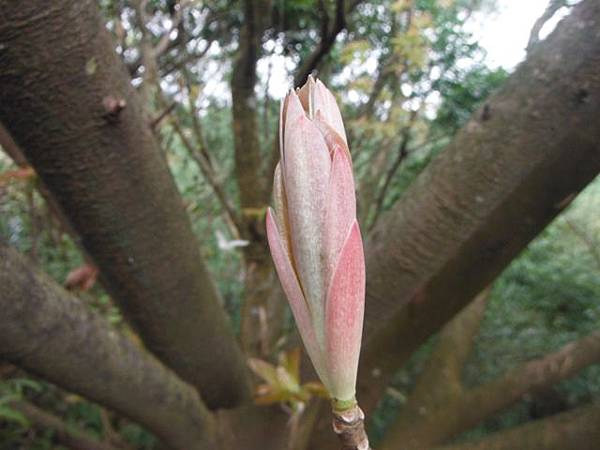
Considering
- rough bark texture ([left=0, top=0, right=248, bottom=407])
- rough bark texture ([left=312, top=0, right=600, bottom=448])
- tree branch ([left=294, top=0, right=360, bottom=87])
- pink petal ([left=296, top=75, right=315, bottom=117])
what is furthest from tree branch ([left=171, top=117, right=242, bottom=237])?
pink petal ([left=296, top=75, right=315, bottom=117])

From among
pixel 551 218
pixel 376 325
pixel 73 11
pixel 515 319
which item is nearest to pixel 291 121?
pixel 73 11

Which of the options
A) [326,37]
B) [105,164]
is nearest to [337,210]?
[105,164]

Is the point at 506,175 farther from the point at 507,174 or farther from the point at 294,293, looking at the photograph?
the point at 294,293

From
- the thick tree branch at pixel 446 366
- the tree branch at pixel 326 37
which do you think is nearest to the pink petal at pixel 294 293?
the tree branch at pixel 326 37

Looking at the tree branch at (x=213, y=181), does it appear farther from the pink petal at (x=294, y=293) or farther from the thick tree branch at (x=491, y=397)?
the pink petal at (x=294, y=293)

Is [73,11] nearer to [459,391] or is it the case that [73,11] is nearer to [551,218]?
[551,218]

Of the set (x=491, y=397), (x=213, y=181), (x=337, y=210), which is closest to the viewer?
(x=337, y=210)

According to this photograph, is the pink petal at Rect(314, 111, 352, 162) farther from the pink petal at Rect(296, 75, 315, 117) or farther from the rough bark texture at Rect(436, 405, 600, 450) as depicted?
the rough bark texture at Rect(436, 405, 600, 450)
